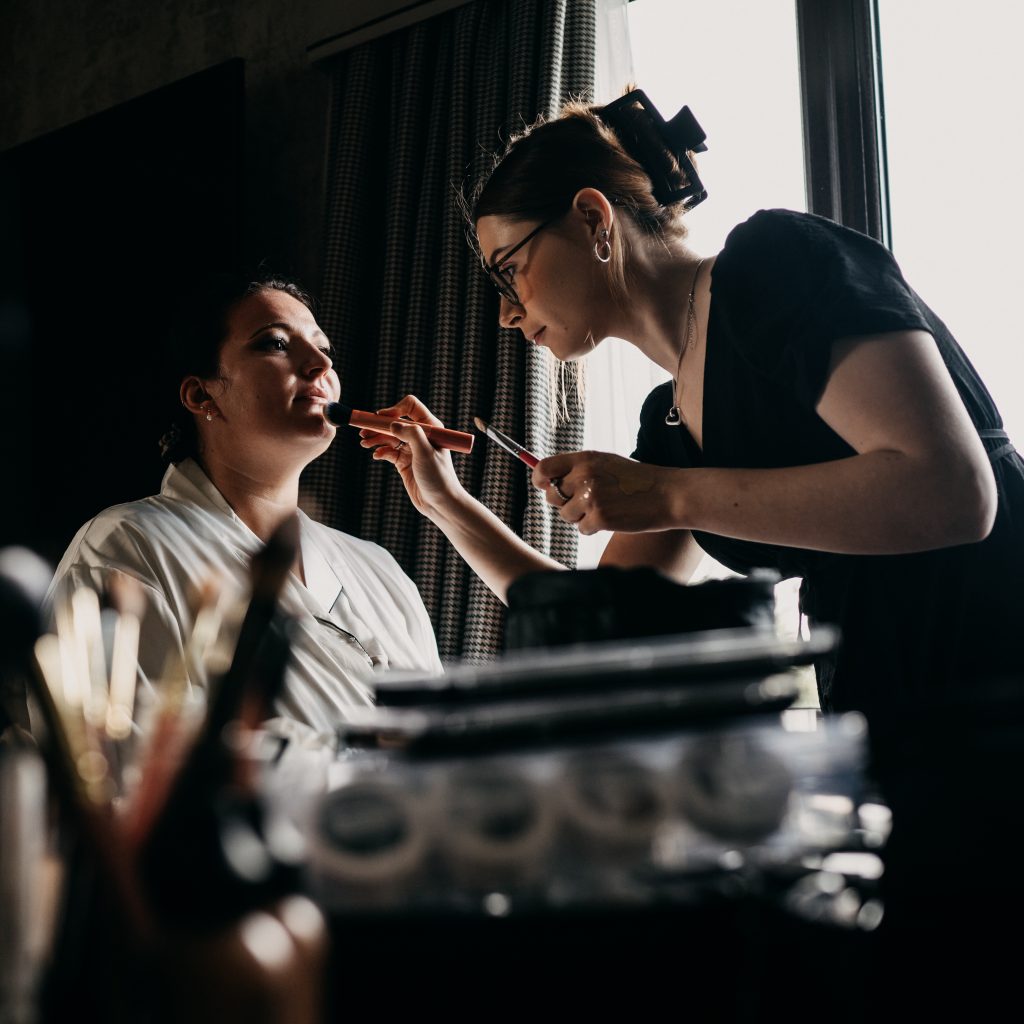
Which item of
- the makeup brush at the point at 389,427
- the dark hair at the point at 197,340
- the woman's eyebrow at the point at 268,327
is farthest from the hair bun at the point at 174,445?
the makeup brush at the point at 389,427

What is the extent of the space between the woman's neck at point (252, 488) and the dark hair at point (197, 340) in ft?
0.29

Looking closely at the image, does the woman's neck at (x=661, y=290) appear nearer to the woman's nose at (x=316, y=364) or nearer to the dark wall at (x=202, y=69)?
A: the woman's nose at (x=316, y=364)

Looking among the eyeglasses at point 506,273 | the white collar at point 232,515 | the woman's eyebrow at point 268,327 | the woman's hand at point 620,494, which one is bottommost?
the woman's hand at point 620,494

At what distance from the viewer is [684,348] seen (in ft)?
4.52

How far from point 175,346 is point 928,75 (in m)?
1.48

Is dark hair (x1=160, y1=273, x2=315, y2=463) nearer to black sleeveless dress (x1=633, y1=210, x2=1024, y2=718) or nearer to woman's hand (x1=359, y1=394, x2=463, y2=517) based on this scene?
woman's hand (x1=359, y1=394, x2=463, y2=517)

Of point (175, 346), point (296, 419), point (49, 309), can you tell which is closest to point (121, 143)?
point (49, 309)

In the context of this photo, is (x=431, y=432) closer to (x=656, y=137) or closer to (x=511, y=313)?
(x=511, y=313)

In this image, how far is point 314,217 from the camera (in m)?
2.64

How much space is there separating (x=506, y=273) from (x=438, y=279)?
0.95m

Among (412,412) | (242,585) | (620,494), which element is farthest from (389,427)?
(620,494)

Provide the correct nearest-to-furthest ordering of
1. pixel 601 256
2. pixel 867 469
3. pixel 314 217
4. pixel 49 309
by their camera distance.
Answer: pixel 867 469
pixel 601 256
pixel 314 217
pixel 49 309

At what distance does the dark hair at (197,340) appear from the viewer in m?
1.92

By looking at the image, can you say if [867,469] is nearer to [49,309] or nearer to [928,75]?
[928,75]
